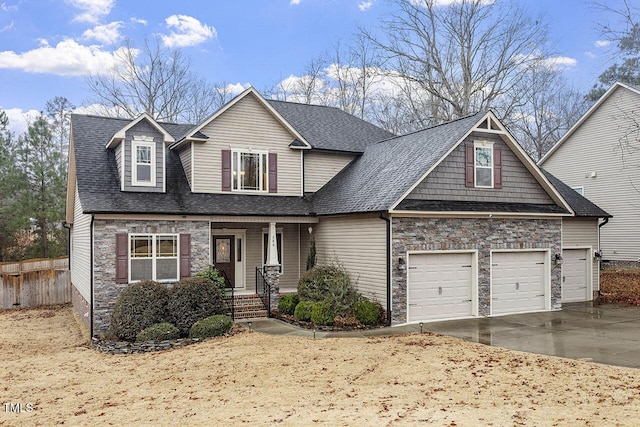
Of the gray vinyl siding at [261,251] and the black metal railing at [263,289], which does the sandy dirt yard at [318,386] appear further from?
the gray vinyl siding at [261,251]

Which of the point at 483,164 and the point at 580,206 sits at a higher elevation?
the point at 483,164

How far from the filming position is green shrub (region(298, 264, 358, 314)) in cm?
1463

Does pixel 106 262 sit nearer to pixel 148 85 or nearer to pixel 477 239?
pixel 477 239

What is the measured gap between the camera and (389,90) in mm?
35219

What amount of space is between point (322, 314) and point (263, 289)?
3387 millimetres

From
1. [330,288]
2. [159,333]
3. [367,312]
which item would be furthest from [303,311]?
[159,333]

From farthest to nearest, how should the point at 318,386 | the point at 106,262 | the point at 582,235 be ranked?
the point at 582,235 < the point at 106,262 < the point at 318,386

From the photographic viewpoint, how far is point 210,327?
13.2 meters

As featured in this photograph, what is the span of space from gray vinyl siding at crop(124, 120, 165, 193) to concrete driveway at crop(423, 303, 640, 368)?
9046 mm

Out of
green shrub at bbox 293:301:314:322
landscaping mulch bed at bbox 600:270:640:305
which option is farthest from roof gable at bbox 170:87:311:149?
landscaping mulch bed at bbox 600:270:640:305

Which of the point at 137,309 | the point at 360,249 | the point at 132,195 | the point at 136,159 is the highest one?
the point at 136,159

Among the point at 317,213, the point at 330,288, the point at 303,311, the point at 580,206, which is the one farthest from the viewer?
the point at 580,206

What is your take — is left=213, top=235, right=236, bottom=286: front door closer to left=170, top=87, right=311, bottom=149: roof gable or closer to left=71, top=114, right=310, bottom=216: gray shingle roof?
left=71, top=114, right=310, bottom=216: gray shingle roof

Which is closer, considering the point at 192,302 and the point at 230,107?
the point at 192,302
